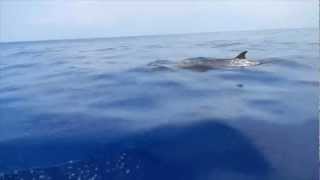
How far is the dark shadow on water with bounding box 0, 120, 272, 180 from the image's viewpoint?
7074 mm

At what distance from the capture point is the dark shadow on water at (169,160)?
707 centimetres

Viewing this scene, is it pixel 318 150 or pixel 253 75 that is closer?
pixel 318 150

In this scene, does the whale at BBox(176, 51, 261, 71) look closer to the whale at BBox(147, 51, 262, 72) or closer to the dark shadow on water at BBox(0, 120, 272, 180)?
the whale at BBox(147, 51, 262, 72)

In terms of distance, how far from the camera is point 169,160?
7.46 metres

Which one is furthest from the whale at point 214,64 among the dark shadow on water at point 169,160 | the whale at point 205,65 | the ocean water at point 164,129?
the dark shadow on water at point 169,160

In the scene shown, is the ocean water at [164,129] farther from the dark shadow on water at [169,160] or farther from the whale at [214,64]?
the whale at [214,64]

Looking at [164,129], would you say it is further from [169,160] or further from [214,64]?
[214,64]


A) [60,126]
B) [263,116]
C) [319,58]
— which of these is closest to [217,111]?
[263,116]

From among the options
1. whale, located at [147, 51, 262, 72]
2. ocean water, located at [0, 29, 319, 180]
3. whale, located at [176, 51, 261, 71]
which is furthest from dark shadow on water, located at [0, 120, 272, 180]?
whale, located at [176, 51, 261, 71]

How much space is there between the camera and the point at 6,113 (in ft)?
35.9

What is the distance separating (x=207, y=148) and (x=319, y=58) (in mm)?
15449

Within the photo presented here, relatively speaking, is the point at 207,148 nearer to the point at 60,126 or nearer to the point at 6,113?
the point at 60,126

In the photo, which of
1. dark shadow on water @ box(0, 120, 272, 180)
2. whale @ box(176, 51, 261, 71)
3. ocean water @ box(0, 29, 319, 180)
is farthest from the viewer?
whale @ box(176, 51, 261, 71)

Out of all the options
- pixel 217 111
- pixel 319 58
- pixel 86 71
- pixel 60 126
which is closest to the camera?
pixel 60 126
